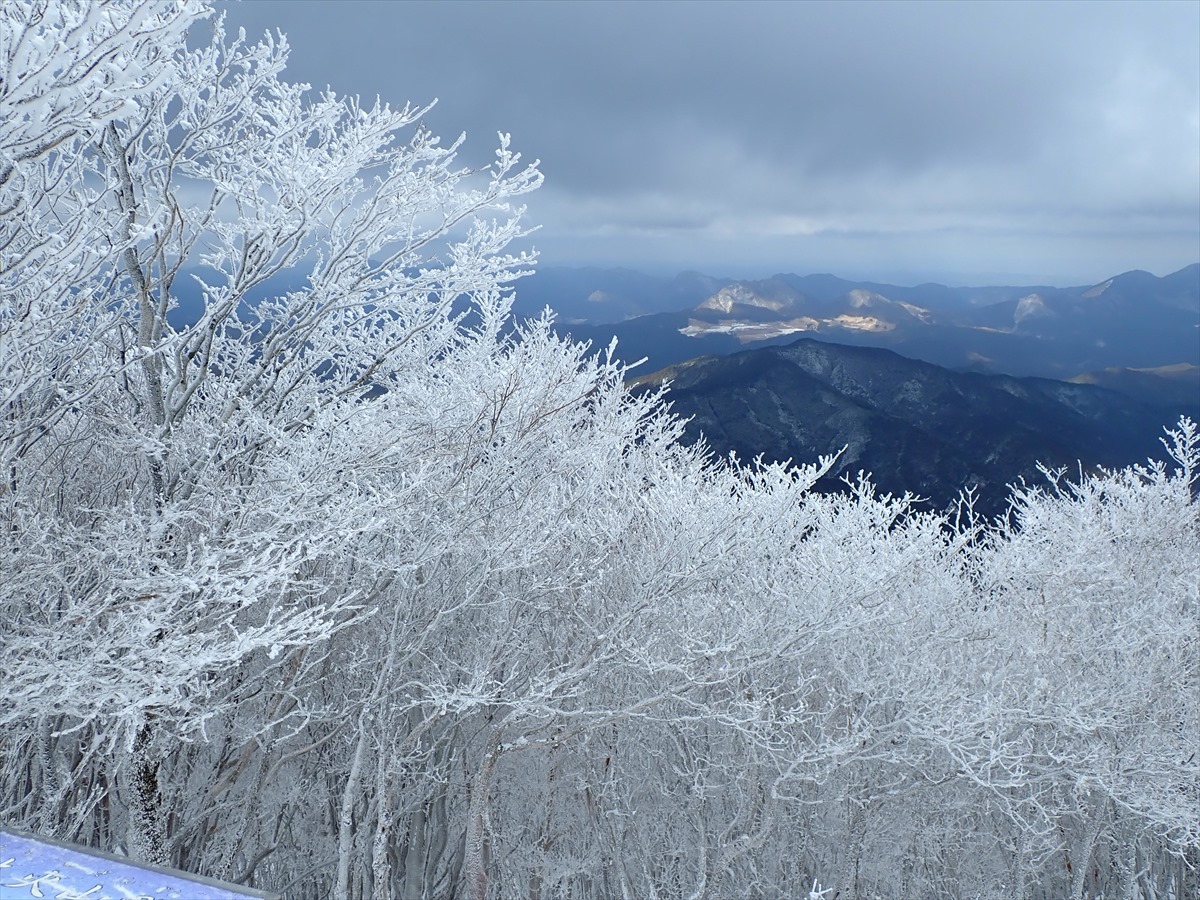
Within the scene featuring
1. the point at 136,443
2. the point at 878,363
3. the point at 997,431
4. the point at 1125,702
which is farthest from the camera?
the point at 878,363

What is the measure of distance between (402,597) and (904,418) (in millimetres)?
100030

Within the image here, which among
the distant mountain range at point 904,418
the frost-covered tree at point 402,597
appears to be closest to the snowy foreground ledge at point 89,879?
the frost-covered tree at point 402,597

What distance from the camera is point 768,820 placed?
29.3 feet

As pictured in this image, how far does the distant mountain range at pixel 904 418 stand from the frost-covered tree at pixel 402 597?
2201 inches

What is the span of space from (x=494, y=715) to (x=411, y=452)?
11.4 feet

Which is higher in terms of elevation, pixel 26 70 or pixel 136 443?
pixel 26 70

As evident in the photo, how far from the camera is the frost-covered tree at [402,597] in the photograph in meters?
5.96

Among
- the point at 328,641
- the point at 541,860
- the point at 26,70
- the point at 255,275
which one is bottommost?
the point at 541,860

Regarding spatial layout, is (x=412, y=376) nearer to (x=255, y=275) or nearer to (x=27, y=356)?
(x=255, y=275)

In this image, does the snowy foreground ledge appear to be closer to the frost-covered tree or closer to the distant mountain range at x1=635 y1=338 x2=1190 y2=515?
the frost-covered tree

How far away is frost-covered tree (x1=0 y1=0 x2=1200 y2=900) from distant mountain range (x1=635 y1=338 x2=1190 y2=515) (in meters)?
55.9

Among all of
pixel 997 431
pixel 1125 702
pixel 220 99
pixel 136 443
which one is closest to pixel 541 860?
pixel 136 443

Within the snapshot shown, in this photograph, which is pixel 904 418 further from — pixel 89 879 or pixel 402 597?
pixel 89 879

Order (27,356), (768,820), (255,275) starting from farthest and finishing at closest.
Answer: (768,820) < (255,275) < (27,356)
